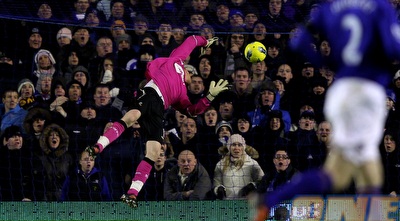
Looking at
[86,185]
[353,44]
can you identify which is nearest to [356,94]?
[353,44]

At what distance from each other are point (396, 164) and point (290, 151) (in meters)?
1.26

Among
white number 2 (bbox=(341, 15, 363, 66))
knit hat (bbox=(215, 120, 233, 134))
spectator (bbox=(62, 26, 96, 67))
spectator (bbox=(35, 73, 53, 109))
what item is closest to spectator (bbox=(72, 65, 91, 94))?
spectator (bbox=(35, 73, 53, 109))

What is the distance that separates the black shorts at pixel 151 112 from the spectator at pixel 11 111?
Answer: 6.89 ft

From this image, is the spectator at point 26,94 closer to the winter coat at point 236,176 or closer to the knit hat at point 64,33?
the knit hat at point 64,33

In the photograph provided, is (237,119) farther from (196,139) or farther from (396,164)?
(396,164)

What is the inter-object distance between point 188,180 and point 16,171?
7.02 ft

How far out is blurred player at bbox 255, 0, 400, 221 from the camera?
7051 mm

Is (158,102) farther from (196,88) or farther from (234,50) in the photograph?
(234,50)

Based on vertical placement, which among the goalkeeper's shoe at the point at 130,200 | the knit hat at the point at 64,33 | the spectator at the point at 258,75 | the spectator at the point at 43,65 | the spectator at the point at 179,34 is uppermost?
the knit hat at the point at 64,33

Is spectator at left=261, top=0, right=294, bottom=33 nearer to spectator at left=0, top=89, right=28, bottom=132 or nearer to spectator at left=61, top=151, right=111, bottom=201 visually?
spectator at left=61, top=151, right=111, bottom=201

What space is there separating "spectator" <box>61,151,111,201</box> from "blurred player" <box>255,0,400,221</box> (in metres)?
5.45

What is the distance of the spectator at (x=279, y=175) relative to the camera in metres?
12.2

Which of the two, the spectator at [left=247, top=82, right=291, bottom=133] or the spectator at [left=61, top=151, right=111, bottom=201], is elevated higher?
the spectator at [left=247, top=82, right=291, bottom=133]

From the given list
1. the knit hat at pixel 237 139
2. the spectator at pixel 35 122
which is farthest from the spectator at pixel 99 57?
the knit hat at pixel 237 139
